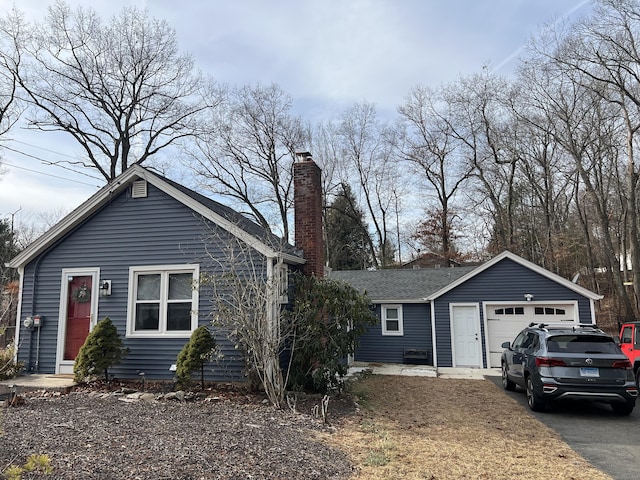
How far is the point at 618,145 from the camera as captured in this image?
72.5 feet

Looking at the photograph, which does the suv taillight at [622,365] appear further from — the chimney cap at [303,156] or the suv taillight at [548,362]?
the chimney cap at [303,156]

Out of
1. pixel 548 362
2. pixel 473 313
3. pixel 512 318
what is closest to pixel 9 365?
pixel 548 362

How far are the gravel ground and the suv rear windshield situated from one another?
15.1 feet

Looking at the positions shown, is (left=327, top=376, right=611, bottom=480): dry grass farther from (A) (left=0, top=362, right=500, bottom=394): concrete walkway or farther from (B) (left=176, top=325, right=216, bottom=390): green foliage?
(A) (left=0, top=362, right=500, bottom=394): concrete walkway

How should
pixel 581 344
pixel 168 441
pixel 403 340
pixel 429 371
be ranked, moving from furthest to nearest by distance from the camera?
pixel 403 340 → pixel 429 371 → pixel 581 344 → pixel 168 441

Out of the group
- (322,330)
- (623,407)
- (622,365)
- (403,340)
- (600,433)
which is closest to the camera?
(600,433)

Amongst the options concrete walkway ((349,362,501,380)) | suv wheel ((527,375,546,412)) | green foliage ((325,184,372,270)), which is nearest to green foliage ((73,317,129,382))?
concrete walkway ((349,362,501,380))

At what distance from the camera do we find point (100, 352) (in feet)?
29.5

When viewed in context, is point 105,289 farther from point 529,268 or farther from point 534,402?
point 529,268

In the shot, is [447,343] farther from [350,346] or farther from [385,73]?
[385,73]

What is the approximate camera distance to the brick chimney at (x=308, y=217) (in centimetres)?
1056

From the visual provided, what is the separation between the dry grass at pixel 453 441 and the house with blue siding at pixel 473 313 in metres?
5.74

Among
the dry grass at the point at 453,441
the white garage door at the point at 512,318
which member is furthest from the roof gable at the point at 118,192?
the white garage door at the point at 512,318

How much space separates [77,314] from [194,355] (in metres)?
Answer: 3.75
